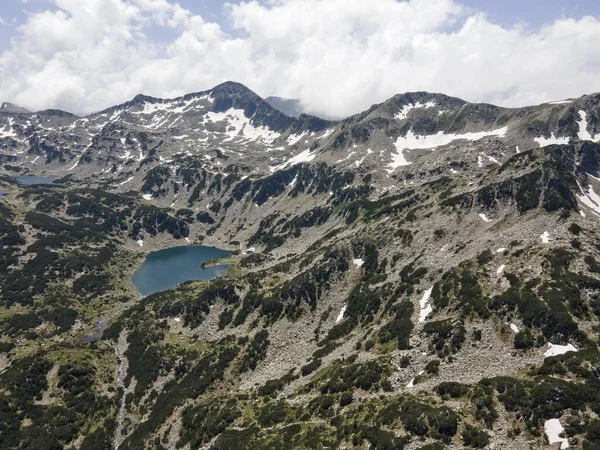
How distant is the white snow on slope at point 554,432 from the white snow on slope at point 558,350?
14.9 metres

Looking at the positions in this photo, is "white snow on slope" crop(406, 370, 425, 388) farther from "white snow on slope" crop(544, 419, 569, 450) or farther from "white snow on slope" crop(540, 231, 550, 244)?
"white snow on slope" crop(540, 231, 550, 244)

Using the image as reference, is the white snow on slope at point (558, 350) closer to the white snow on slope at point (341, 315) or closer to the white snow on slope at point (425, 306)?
the white snow on slope at point (425, 306)

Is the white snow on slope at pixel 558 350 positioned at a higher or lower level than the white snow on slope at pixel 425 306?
lower

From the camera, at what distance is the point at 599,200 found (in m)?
166

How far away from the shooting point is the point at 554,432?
40.8m

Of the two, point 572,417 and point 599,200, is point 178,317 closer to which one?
point 572,417

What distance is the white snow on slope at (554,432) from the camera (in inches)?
1544

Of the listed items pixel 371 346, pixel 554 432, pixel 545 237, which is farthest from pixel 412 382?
pixel 545 237

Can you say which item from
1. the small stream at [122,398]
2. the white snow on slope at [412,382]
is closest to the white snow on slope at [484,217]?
the white snow on slope at [412,382]

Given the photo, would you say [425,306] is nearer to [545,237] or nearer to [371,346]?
[371,346]

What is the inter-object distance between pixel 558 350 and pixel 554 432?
1782 centimetres

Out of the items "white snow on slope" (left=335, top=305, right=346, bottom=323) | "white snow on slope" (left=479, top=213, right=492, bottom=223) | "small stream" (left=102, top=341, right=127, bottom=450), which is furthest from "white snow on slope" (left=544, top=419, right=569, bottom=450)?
"small stream" (left=102, top=341, right=127, bottom=450)

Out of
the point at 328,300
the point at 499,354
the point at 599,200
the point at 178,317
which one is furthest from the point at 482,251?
the point at 599,200

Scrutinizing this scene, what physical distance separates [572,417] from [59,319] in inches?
6207
